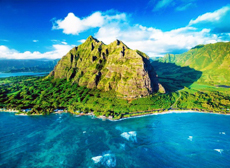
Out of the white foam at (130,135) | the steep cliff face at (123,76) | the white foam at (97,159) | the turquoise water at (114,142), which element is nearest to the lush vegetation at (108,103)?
the steep cliff face at (123,76)

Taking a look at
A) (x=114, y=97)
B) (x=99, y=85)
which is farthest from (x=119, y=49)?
(x=114, y=97)

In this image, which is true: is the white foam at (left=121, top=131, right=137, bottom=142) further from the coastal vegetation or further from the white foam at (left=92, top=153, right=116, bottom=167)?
the coastal vegetation

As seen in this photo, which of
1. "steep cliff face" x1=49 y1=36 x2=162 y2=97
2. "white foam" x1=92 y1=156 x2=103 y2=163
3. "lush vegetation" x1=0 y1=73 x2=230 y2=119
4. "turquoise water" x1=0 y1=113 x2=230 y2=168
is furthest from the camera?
"steep cliff face" x1=49 y1=36 x2=162 y2=97

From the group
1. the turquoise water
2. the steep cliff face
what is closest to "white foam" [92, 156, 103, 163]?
the turquoise water

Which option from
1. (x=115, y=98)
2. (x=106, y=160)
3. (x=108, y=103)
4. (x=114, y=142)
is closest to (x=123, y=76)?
(x=115, y=98)

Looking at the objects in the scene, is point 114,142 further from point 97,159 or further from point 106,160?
point 97,159

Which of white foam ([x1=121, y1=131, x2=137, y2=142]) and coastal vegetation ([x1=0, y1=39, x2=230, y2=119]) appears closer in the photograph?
white foam ([x1=121, y1=131, x2=137, y2=142])

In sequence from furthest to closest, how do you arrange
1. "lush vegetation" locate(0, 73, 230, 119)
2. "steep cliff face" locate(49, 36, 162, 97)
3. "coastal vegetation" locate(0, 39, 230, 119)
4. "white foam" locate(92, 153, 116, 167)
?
"steep cliff face" locate(49, 36, 162, 97) < "coastal vegetation" locate(0, 39, 230, 119) < "lush vegetation" locate(0, 73, 230, 119) < "white foam" locate(92, 153, 116, 167)

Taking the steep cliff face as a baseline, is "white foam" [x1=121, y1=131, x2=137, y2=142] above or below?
below

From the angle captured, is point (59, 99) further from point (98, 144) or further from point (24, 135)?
point (98, 144)
